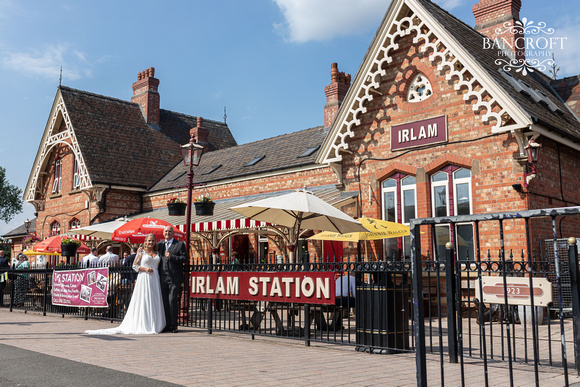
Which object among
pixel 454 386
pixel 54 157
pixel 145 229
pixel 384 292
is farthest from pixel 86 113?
pixel 454 386

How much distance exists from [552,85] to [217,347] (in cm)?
1537

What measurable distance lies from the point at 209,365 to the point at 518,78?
12.9 meters

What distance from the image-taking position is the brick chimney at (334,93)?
69.8 ft

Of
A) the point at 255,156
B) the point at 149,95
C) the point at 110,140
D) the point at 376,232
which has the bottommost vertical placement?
the point at 376,232

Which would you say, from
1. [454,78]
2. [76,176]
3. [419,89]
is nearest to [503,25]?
[419,89]

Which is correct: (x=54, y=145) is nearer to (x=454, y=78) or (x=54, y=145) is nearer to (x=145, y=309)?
(x=145, y=309)

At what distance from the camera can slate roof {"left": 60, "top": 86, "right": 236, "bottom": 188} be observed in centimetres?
2517

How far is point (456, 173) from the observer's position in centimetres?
1330

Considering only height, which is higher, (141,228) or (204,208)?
(204,208)

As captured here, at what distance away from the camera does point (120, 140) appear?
27156 mm

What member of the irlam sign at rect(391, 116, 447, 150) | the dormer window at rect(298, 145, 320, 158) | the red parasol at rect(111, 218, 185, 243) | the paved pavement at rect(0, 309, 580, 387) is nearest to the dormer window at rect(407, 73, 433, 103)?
the irlam sign at rect(391, 116, 447, 150)

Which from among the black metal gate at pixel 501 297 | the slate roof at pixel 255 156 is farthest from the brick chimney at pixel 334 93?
the black metal gate at pixel 501 297

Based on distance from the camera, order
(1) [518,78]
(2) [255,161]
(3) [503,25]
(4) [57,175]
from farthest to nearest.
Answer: (4) [57,175] < (2) [255,161] < (3) [503,25] < (1) [518,78]

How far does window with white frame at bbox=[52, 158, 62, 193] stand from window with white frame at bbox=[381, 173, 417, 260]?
20.1 m
